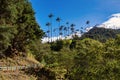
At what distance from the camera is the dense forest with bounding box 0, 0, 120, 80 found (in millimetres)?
35562

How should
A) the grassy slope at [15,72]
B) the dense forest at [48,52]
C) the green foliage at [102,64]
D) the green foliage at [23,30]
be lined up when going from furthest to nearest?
the green foliage at [23,30]
the grassy slope at [15,72]
the dense forest at [48,52]
the green foliage at [102,64]

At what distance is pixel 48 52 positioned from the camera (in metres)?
93.7

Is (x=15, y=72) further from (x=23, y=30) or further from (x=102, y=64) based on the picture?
(x=102, y=64)

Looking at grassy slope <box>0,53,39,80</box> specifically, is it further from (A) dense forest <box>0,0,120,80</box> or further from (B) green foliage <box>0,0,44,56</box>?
(B) green foliage <box>0,0,44,56</box>

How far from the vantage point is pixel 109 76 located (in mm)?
33594

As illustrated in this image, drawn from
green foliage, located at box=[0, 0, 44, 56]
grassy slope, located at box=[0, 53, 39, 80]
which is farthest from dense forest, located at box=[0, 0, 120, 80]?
grassy slope, located at box=[0, 53, 39, 80]

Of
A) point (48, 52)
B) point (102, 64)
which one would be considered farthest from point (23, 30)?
point (48, 52)

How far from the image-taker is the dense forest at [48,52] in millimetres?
35562

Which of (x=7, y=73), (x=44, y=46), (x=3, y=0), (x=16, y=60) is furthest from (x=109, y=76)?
(x=44, y=46)

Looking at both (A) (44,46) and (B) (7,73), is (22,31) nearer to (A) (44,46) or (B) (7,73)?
(B) (7,73)

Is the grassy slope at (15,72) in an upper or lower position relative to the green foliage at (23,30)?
lower

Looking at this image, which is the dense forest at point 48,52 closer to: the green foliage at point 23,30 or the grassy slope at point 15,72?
the green foliage at point 23,30

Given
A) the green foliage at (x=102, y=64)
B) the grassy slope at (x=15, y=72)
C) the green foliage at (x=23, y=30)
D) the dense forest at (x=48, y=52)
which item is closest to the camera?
Answer: the green foliage at (x=102, y=64)

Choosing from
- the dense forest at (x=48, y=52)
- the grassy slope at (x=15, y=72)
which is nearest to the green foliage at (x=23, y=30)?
the dense forest at (x=48, y=52)
